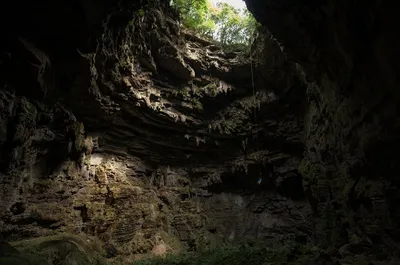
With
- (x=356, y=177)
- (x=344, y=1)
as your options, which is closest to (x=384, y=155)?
(x=356, y=177)

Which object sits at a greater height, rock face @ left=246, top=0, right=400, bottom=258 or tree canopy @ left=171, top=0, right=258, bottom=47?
tree canopy @ left=171, top=0, right=258, bottom=47

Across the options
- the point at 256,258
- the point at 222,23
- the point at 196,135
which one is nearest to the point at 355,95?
the point at 256,258

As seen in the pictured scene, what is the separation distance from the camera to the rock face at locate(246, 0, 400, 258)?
589cm

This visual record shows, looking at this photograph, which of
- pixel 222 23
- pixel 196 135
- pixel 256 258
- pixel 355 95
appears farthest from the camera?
pixel 222 23

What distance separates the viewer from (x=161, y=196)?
14383mm

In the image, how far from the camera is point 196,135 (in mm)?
15516

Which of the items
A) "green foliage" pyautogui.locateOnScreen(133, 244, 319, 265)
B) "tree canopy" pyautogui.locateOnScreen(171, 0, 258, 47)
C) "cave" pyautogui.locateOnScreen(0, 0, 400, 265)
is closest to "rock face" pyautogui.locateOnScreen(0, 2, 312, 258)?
"cave" pyautogui.locateOnScreen(0, 0, 400, 265)

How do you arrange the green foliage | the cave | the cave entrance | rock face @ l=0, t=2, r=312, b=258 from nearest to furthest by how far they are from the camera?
the cave, the green foliage, rock face @ l=0, t=2, r=312, b=258, the cave entrance

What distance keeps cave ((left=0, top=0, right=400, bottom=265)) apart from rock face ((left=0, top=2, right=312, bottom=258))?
59mm

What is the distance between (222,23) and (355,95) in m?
11.2

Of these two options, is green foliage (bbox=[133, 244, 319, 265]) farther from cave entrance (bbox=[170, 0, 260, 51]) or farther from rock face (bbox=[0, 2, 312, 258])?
cave entrance (bbox=[170, 0, 260, 51])

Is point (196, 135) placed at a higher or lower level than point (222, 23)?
lower

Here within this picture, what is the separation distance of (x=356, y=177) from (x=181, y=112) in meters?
8.98

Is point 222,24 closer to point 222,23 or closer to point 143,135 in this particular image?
point 222,23
